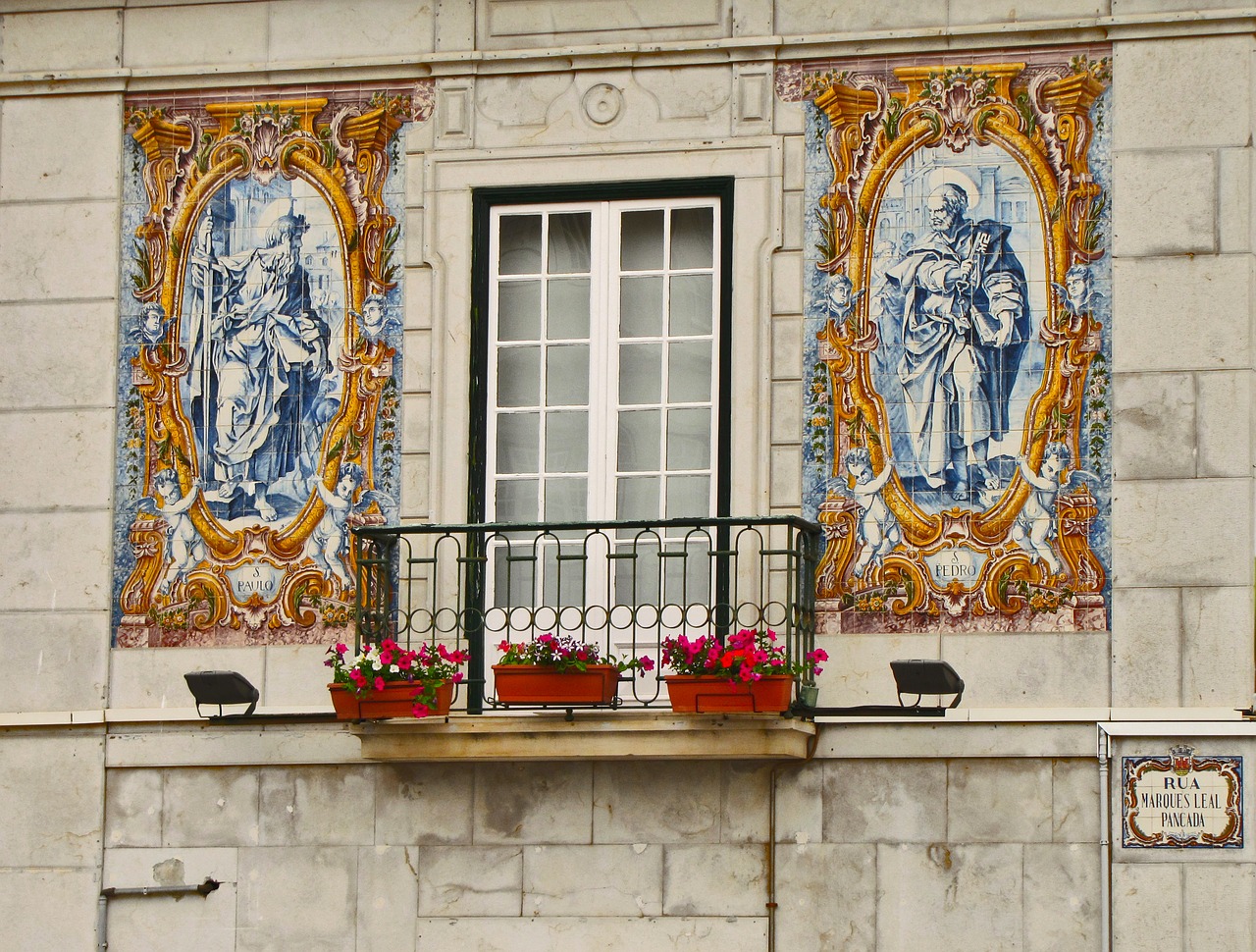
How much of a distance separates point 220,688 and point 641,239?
3.53 metres

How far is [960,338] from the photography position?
535 inches

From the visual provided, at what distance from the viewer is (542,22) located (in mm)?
14352

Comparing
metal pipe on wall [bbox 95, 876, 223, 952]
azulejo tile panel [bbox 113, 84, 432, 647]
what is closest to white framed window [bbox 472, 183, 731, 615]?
azulejo tile panel [bbox 113, 84, 432, 647]

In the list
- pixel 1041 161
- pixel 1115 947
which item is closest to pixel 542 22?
pixel 1041 161

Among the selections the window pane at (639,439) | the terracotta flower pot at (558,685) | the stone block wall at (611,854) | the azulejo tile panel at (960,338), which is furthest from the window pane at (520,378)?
the stone block wall at (611,854)

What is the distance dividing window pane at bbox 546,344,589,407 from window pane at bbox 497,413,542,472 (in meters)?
0.16

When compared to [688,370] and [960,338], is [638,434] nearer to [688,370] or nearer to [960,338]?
[688,370]

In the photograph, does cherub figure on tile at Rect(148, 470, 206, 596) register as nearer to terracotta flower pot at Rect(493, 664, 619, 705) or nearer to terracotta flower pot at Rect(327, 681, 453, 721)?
terracotta flower pot at Rect(327, 681, 453, 721)

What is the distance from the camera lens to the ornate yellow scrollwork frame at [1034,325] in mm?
13344

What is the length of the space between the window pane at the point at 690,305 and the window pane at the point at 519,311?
2.62ft

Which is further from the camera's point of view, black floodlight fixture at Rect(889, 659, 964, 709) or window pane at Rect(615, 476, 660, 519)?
window pane at Rect(615, 476, 660, 519)

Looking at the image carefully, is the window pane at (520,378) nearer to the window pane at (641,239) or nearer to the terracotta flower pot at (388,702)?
the window pane at (641,239)

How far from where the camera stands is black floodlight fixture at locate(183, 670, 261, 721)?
13430 millimetres

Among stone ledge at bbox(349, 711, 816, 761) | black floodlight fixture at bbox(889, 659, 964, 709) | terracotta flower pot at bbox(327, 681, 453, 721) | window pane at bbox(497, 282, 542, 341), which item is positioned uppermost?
window pane at bbox(497, 282, 542, 341)
